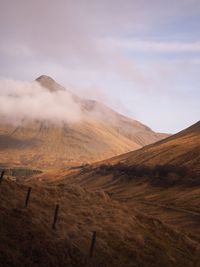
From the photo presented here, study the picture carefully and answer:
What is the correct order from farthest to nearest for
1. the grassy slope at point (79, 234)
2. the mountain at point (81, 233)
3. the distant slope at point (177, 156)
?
the distant slope at point (177, 156)
the mountain at point (81, 233)
the grassy slope at point (79, 234)

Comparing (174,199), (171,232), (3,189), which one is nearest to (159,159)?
(174,199)

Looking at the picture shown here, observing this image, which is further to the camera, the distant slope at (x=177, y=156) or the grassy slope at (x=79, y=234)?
the distant slope at (x=177, y=156)

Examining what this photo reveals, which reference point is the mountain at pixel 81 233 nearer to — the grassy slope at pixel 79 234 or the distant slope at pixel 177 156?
the grassy slope at pixel 79 234

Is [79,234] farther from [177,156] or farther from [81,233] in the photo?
[177,156]

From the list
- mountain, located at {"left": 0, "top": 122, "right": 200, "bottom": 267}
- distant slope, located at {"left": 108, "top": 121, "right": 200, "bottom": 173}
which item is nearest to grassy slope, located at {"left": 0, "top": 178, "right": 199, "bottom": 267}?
mountain, located at {"left": 0, "top": 122, "right": 200, "bottom": 267}

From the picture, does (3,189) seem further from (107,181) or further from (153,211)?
(107,181)

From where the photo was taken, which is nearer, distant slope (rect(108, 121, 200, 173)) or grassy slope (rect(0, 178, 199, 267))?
grassy slope (rect(0, 178, 199, 267))

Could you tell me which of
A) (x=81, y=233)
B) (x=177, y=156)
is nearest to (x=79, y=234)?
(x=81, y=233)

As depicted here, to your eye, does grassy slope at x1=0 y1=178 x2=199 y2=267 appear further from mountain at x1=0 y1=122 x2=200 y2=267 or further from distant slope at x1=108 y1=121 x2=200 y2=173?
distant slope at x1=108 y1=121 x2=200 y2=173

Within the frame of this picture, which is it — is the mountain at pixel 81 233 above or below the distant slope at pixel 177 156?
below

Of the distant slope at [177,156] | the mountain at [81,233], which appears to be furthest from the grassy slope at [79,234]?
the distant slope at [177,156]

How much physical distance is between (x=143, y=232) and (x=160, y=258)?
5.84 metres

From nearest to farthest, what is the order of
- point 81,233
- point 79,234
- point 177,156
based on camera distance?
point 79,234
point 81,233
point 177,156

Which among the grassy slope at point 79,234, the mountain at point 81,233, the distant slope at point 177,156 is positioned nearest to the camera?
the grassy slope at point 79,234
